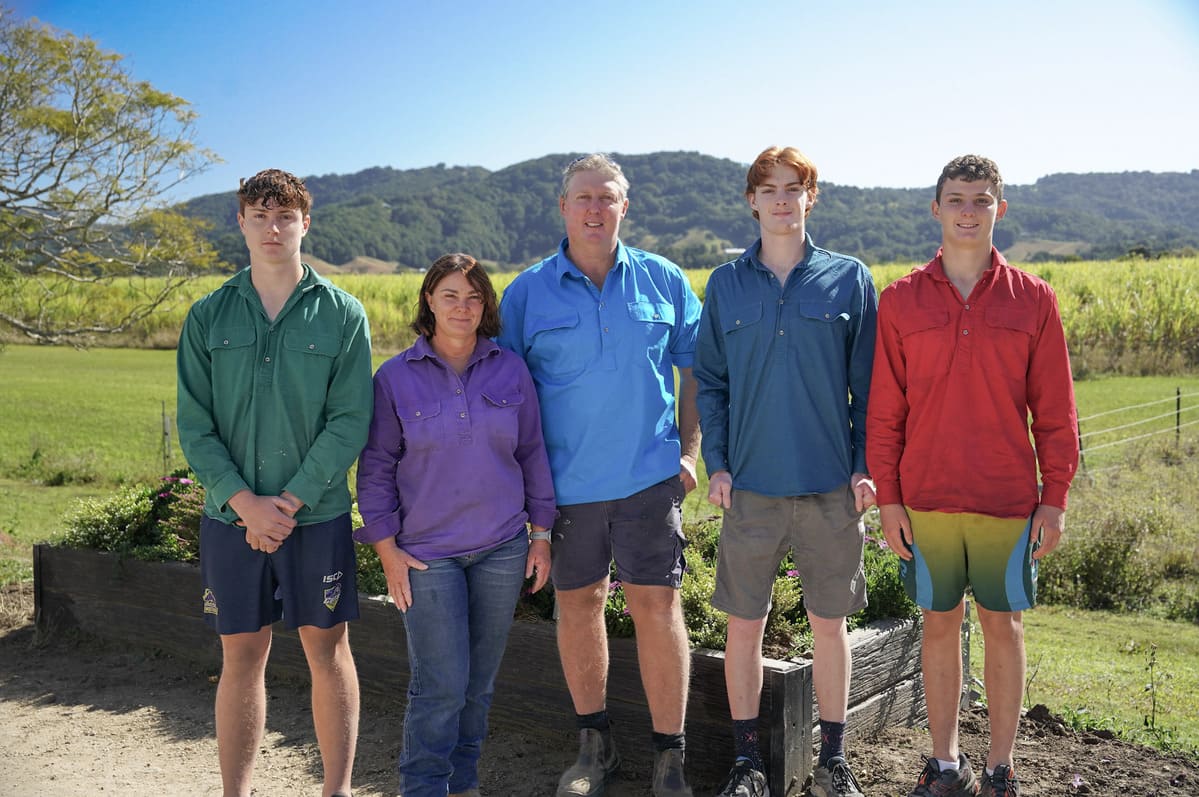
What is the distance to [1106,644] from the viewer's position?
6.25m

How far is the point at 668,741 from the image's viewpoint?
12.0 ft

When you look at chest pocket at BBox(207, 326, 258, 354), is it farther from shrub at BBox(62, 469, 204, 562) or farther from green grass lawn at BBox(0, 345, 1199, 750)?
green grass lawn at BBox(0, 345, 1199, 750)

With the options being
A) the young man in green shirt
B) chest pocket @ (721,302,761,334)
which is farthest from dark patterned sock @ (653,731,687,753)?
chest pocket @ (721,302,761,334)

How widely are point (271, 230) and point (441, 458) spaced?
0.95m

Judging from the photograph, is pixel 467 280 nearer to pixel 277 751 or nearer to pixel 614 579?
pixel 614 579

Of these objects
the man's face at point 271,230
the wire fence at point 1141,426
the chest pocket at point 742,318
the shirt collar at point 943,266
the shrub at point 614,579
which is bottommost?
the wire fence at point 1141,426

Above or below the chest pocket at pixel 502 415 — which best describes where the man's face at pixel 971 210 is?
above

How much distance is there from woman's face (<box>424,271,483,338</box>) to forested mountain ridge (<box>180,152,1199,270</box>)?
7787 cm

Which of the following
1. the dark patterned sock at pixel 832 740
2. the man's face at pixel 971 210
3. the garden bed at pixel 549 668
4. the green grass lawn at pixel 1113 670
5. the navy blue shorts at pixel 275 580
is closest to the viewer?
the navy blue shorts at pixel 275 580

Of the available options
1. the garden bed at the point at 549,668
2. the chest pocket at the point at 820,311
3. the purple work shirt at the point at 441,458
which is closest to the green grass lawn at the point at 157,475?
the garden bed at the point at 549,668

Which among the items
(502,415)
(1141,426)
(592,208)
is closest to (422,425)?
(502,415)

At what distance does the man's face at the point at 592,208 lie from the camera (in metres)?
3.69

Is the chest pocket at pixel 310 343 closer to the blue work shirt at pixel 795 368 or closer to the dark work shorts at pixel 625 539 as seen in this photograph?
the dark work shorts at pixel 625 539

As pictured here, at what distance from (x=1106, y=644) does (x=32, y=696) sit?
20.3ft
